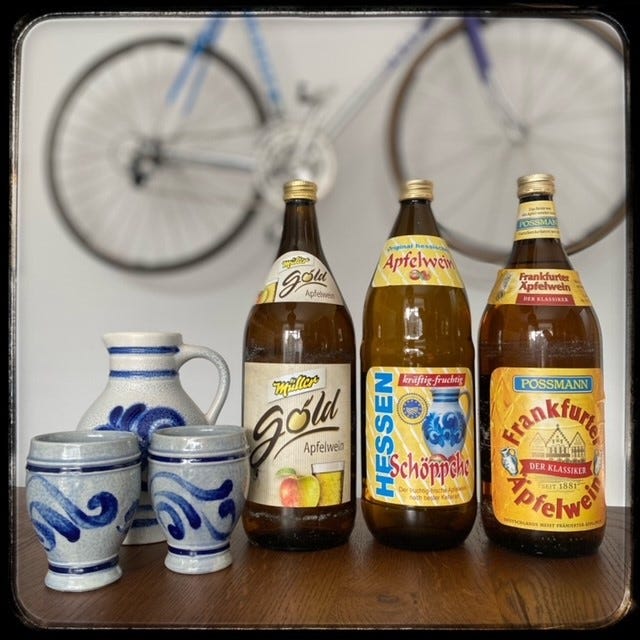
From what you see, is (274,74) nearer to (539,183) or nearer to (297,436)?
(539,183)

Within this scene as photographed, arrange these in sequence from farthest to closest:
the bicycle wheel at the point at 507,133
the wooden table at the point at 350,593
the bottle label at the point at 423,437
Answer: the bicycle wheel at the point at 507,133 < the bottle label at the point at 423,437 < the wooden table at the point at 350,593

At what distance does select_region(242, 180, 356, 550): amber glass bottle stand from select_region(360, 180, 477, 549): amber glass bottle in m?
0.03

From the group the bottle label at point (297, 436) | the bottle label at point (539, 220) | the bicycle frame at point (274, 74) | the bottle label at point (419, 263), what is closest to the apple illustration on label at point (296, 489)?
the bottle label at point (297, 436)

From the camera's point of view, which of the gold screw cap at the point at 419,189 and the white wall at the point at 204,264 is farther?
the white wall at the point at 204,264

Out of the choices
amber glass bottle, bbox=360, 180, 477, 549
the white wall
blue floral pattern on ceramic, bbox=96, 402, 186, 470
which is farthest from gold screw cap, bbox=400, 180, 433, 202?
blue floral pattern on ceramic, bbox=96, 402, 186, 470

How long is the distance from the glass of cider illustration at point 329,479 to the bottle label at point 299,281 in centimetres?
17

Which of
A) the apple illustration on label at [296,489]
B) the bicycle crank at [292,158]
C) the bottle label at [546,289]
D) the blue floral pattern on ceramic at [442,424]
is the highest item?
the bicycle crank at [292,158]

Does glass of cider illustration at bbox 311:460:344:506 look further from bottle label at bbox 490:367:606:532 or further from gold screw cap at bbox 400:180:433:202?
gold screw cap at bbox 400:180:433:202

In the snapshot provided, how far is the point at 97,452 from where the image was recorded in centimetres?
42

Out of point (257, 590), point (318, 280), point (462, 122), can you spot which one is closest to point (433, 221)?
point (318, 280)

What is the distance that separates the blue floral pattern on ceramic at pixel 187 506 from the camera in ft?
1.47

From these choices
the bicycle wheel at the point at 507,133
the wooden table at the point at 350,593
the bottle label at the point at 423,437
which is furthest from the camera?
the bicycle wheel at the point at 507,133

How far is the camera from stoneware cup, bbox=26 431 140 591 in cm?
42

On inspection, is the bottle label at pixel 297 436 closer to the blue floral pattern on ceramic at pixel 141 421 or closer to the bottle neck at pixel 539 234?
the blue floral pattern on ceramic at pixel 141 421
